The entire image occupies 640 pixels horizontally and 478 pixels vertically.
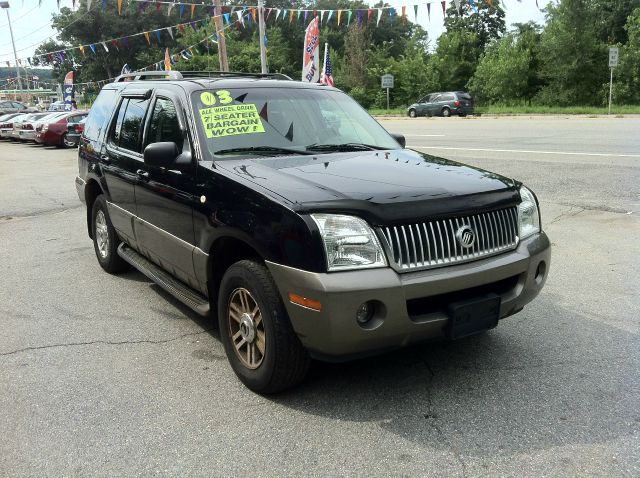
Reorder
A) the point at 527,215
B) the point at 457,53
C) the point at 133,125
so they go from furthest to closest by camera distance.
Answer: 1. the point at 457,53
2. the point at 133,125
3. the point at 527,215

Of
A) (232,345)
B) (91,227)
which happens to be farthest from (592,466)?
(91,227)

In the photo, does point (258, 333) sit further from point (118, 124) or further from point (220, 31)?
point (220, 31)

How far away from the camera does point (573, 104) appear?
39.1m

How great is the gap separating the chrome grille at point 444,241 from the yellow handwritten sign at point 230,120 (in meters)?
1.58

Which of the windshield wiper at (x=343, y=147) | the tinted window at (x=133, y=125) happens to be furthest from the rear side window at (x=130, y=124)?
the windshield wiper at (x=343, y=147)

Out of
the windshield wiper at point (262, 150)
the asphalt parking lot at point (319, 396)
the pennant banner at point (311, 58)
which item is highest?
the pennant banner at point (311, 58)

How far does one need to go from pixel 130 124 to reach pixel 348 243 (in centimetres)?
290

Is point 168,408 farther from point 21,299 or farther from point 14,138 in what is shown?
point 14,138

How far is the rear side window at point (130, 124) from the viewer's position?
Result: 4840mm

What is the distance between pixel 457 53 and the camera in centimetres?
4853

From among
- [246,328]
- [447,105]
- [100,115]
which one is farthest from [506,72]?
[246,328]

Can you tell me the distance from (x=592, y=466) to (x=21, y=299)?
188 inches

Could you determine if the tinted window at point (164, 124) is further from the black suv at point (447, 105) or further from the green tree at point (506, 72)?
the green tree at point (506, 72)

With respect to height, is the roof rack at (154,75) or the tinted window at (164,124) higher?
the roof rack at (154,75)
